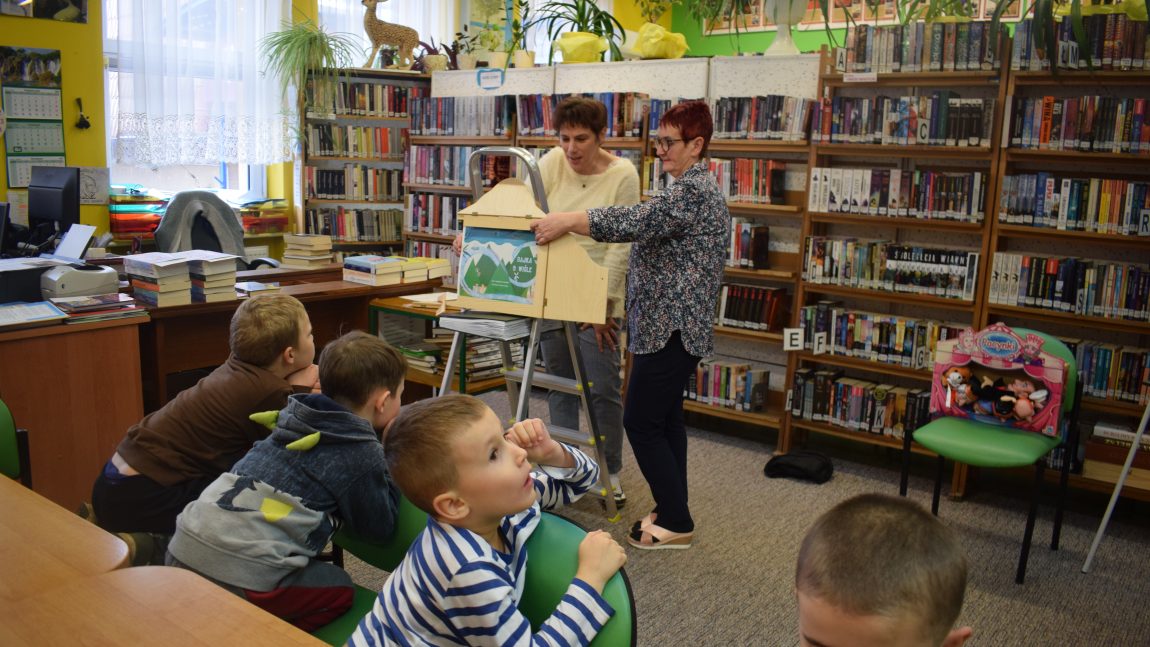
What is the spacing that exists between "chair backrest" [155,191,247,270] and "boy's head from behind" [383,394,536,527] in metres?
3.97

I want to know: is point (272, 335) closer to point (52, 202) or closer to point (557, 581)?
point (557, 581)

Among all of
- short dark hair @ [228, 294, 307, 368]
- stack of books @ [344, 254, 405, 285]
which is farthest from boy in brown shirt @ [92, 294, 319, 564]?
stack of books @ [344, 254, 405, 285]

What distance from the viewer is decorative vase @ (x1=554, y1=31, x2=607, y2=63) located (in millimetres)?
5371

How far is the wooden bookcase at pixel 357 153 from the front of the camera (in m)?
6.11

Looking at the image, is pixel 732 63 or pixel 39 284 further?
pixel 732 63

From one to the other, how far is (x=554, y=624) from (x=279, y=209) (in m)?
5.59

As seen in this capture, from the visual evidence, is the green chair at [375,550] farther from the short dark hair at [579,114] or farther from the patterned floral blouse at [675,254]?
the short dark hair at [579,114]

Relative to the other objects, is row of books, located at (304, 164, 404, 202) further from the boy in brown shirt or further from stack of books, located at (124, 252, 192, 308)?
the boy in brown shirt

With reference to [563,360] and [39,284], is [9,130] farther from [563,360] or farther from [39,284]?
[563,360]

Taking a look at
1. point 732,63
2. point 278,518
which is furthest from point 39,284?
point 732,63

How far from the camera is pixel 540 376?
3547 millimetres

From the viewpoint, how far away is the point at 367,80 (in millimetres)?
6293

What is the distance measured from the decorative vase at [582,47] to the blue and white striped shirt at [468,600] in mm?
4339

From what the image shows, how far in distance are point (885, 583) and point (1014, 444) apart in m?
2.61
